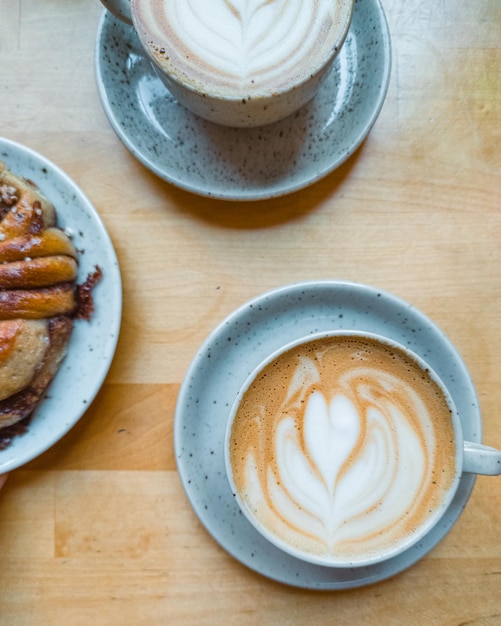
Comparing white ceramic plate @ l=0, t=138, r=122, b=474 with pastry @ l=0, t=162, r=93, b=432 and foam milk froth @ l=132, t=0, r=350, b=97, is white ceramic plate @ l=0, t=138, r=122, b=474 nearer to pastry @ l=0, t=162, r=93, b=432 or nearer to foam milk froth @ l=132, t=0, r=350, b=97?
pastry @ l=0, t=162, r=93, b=432

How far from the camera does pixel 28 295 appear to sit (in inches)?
33.7

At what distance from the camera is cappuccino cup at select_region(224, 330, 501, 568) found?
30.5 inches

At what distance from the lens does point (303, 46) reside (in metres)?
0.76

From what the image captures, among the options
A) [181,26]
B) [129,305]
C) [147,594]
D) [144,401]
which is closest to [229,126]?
[181,26]

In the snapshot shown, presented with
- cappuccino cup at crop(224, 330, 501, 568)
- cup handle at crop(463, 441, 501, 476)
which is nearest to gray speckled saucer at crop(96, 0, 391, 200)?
cappuccino cup at crop(224, 330, 501, 568)

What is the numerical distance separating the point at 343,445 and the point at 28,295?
18.4 inches

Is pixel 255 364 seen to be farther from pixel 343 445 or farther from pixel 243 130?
pixel 243 130

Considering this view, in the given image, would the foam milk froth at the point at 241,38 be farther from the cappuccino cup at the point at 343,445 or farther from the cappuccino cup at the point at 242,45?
the cappuccino cup at the point at 343,445

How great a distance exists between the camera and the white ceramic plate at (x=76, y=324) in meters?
0.88

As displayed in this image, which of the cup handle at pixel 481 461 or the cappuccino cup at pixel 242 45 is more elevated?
the cappuccino cup at pixel 242 45

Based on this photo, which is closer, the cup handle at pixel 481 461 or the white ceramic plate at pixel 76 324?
the cup handle at pixel 481 461

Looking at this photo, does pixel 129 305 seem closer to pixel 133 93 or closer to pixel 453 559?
pixel 133 93

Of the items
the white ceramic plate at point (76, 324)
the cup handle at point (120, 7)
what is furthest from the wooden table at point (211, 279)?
the cup handle at point (120, 7)

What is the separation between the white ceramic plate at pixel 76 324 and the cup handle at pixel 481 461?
1.62 ft
